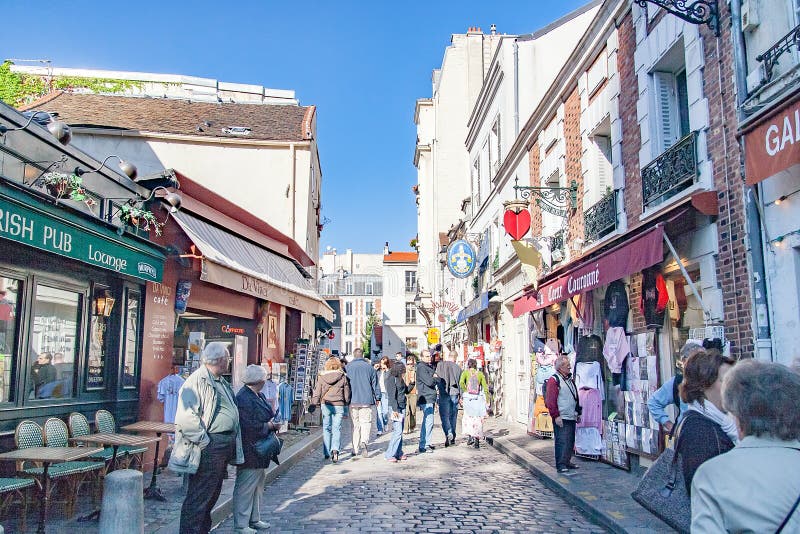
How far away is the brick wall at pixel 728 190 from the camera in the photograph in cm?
705

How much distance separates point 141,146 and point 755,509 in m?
21.4

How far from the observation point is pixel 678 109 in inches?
359

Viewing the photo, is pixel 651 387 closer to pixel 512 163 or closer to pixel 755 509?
pixel 755 509

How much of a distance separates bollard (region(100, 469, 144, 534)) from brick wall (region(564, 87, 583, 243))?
902 centimetres

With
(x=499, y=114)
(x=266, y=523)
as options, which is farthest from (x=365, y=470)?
(x=499, y=114)

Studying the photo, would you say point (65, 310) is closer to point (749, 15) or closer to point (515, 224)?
point (749, 15)

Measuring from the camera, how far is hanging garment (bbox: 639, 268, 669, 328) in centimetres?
883

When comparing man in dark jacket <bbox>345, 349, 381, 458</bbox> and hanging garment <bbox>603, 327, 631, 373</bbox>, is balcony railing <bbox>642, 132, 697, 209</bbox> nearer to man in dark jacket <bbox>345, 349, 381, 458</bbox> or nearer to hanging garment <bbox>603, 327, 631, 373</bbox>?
hanging garment <bbox>603, 327, 631, 373</bbox>

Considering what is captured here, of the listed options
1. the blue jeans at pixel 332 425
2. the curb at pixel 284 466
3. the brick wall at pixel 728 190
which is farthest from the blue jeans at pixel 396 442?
the brick wall at pixel 728 190

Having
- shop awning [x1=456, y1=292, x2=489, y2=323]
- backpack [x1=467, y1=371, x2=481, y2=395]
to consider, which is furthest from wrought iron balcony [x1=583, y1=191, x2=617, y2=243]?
shop awning [x1=456, y1=292, x2=489, y2=323]

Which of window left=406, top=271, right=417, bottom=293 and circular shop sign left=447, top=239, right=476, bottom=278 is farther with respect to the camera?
window left=406, top=271, right=417, bottom=293

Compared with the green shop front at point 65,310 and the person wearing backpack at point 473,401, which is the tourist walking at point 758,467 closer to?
the green shop front at point 65,310

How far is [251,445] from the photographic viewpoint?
616 cm

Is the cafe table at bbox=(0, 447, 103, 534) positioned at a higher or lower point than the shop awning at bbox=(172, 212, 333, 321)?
lower
